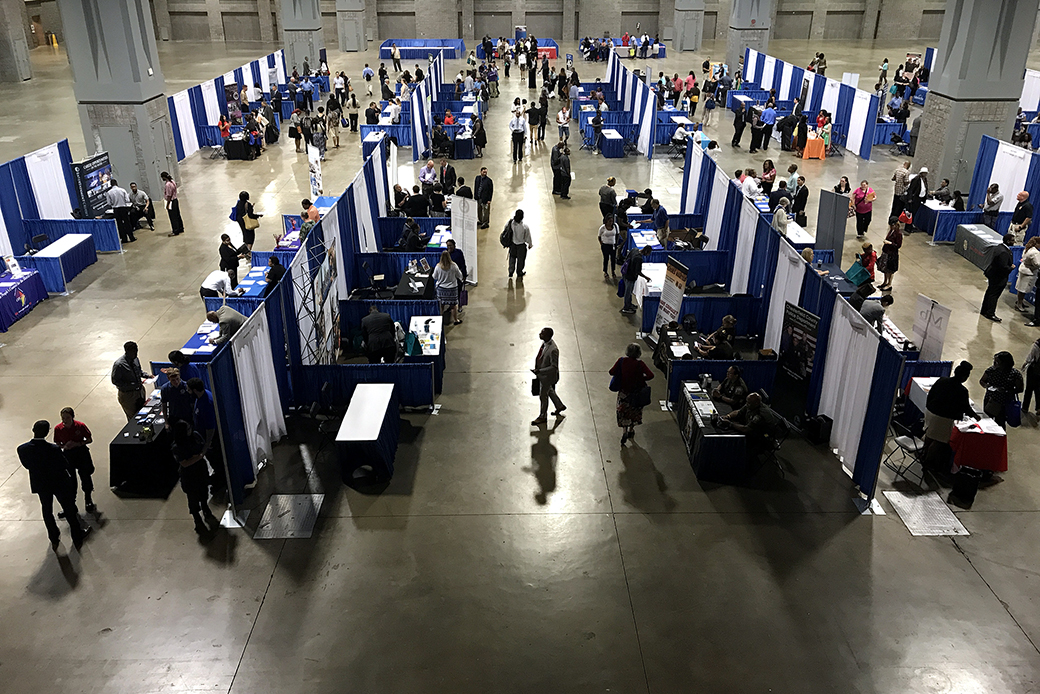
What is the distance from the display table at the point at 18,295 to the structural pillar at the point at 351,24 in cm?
3809

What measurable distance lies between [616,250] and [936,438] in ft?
25.1

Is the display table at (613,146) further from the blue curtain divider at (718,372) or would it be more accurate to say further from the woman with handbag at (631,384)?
the woman with handbag at (631,384)

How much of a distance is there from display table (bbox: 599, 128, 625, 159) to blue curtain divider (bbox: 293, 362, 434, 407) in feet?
53.8

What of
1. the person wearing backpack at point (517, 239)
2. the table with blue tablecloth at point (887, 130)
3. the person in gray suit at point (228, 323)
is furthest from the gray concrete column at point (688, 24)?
the person in gray suit at point (228, 323)

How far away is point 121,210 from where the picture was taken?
56.0 ft

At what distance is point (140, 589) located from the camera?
24.4 ft

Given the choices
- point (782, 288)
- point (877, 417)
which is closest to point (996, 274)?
point (782, 288)

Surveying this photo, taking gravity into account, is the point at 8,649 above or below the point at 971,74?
below

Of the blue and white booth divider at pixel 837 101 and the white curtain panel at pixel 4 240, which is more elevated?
the blue and white booth divider at pixel 837 101

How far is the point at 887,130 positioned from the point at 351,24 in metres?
34.1

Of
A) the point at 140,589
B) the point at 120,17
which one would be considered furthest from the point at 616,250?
the point at 120,17

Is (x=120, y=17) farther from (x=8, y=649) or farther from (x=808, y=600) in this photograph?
(x=808, y=600)

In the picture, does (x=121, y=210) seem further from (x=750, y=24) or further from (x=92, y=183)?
(x=750, y=24)

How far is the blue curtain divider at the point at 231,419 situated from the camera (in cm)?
794
